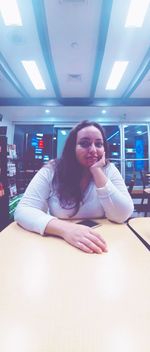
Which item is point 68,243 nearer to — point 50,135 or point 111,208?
point 111,208

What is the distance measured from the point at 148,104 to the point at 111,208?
5.10 meters

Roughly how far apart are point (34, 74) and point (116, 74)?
5.06ft

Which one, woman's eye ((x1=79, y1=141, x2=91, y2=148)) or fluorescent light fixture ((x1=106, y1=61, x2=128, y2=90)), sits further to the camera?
fluorescent light fixture ((x1=106, y1=61, x2=128, y2=90))

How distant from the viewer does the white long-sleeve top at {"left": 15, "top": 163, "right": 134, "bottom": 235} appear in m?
1.02

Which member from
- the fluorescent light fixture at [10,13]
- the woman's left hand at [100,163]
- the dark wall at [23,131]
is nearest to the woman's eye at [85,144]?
the woman's left hand at [100,163]

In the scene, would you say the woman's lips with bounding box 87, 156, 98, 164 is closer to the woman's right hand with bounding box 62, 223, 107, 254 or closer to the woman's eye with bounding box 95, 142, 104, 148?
the woman's eye with bounding box 95, 142, 104, 148

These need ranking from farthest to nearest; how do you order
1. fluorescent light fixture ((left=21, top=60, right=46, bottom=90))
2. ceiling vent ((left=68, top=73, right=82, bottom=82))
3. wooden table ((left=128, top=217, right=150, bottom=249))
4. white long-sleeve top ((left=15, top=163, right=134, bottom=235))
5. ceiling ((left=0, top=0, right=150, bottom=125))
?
1. ceiling vent ((left=68, top=73, right=82, bottom=82))
2. fluorescent light fixture ((left=21, top=60, right=46, bottom=90))
3. ceiling ((left=0, top=0, right=150, bottom=125))
4. white long-sleeve top ((left=15, top=163, right=134, bottom=235))
5. wooden table ((left=128, top=217, right=150, bottom=249))

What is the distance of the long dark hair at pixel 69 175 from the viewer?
1.12 meters

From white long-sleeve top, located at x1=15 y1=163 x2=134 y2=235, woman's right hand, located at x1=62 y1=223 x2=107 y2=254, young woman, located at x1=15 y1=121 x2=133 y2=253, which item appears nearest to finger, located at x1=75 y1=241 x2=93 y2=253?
woman's right hand, located at x1=62 y1=223 x2=107 y2=254

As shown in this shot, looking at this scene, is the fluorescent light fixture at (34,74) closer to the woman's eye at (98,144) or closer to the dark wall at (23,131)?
the dark wall at (23,131)

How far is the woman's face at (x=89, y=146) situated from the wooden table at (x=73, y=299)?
0.61 m

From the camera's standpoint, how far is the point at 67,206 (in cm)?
110

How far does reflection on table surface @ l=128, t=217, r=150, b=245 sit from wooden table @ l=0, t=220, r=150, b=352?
0.53 ft

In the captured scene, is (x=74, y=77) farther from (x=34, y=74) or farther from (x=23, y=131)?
Answer: (x=23, y=131)
